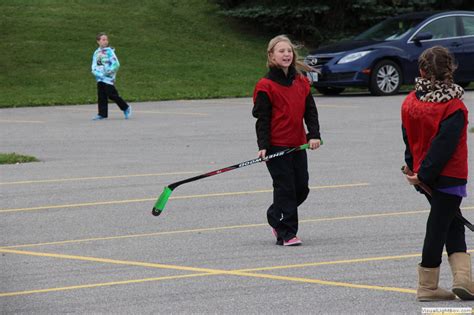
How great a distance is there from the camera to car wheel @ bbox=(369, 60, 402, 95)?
2289 cm

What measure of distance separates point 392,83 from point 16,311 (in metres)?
17.4

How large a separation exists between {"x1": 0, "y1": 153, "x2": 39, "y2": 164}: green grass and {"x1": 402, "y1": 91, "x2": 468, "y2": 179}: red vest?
8.05 metres

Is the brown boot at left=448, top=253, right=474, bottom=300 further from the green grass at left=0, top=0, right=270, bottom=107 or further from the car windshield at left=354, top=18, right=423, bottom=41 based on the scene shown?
the car windshield at left=354, top=18, right=423, bottom=41

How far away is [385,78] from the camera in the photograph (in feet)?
75.6

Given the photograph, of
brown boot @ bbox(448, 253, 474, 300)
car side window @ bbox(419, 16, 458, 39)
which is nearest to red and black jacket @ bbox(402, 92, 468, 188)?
brown boot @ bbox(448, 253, 474, 300)

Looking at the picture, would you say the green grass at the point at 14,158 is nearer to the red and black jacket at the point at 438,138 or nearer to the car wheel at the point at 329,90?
the red and black jacket at the point at 438,138

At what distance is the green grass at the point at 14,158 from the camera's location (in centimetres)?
1361

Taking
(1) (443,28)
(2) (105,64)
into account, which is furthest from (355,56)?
(2) (105,64)

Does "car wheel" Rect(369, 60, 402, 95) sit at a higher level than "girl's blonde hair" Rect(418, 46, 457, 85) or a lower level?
lower

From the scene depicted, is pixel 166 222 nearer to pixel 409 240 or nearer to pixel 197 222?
pixel 197 222

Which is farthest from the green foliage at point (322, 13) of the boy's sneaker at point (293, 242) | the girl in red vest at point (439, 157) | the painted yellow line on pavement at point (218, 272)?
the girl in red vest at point (439, 157)

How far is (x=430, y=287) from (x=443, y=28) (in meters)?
18.2

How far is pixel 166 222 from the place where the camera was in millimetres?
9484

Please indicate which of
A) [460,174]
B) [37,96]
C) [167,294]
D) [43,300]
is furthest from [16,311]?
[37,96]
